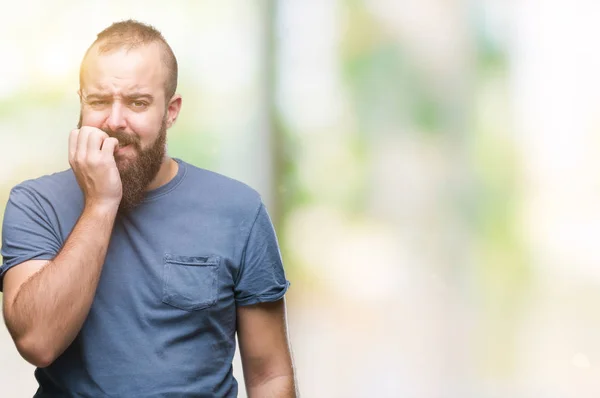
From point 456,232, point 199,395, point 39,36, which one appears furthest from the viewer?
point 456,232

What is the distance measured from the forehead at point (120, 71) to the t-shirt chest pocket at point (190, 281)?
319 mm

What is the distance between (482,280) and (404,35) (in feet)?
2.65

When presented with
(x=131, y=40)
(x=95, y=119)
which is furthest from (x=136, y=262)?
(x=131, y=40)

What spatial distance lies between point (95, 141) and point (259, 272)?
38 centimetres

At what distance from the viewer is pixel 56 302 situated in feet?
4.26

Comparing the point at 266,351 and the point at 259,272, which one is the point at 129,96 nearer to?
the point at 259,272

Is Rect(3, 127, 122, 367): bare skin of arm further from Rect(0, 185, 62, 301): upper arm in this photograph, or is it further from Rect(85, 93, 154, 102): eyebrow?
Rect(85, 93, 154, 102): eyebrow

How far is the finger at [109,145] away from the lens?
1.42m

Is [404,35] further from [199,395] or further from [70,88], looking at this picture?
[199,395]

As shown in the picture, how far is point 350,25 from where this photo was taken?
8.78 ft

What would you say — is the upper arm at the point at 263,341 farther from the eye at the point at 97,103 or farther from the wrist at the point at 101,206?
the eye at the point at 97,103

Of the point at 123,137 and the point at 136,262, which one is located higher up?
the point at 123,137

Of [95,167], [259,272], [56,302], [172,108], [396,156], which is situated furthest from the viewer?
[396,156]

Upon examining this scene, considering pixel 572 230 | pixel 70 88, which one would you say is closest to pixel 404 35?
pixel 572 230
